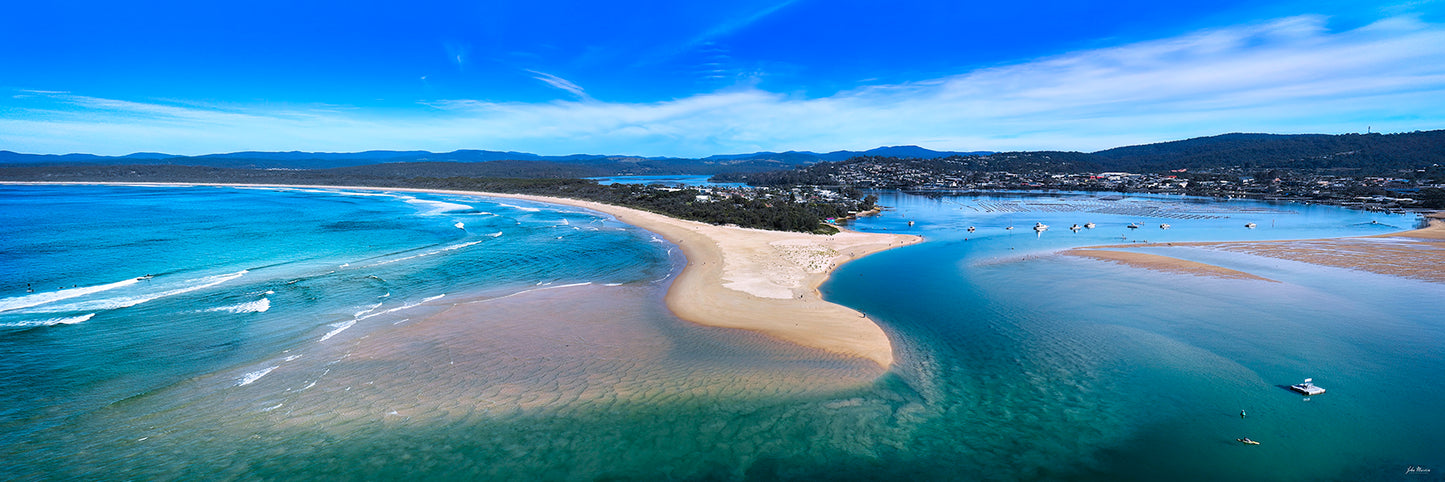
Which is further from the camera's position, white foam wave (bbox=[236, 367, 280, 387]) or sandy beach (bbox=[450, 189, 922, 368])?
sandy beach (bbox=[450, 189, 922, 368])

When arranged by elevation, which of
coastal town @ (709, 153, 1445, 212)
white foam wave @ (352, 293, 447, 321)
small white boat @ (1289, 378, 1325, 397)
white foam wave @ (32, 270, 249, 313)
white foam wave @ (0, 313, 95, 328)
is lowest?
small white boat @ (1289, 378, 1325, 397)

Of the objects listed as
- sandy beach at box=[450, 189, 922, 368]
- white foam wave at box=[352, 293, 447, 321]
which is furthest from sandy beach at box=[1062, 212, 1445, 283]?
white foam wave at box=[352, 293, 447, 321]

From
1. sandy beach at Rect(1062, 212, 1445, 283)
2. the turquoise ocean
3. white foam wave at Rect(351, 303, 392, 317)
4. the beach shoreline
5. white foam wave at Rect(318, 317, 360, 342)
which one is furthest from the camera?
sandy beach at Rect(1062, 212, 1445, 283)

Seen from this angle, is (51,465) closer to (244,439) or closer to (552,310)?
(244,439)

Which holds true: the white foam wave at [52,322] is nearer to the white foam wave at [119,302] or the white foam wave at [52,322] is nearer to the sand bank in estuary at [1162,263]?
the white foam wave at [119,302]

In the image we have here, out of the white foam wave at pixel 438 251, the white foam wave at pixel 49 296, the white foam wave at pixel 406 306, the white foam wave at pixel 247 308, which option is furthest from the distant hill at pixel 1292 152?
the white foam wave at pixel 49 296

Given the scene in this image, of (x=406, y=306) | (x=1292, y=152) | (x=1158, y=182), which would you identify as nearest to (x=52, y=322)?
(x=406, y=306)

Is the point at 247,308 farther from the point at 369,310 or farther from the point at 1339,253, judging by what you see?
the point at 1339,253

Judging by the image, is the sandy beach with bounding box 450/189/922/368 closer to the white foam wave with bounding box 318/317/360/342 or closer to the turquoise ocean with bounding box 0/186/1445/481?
the turquoise ocean with bounding box 0/186/1445/481
